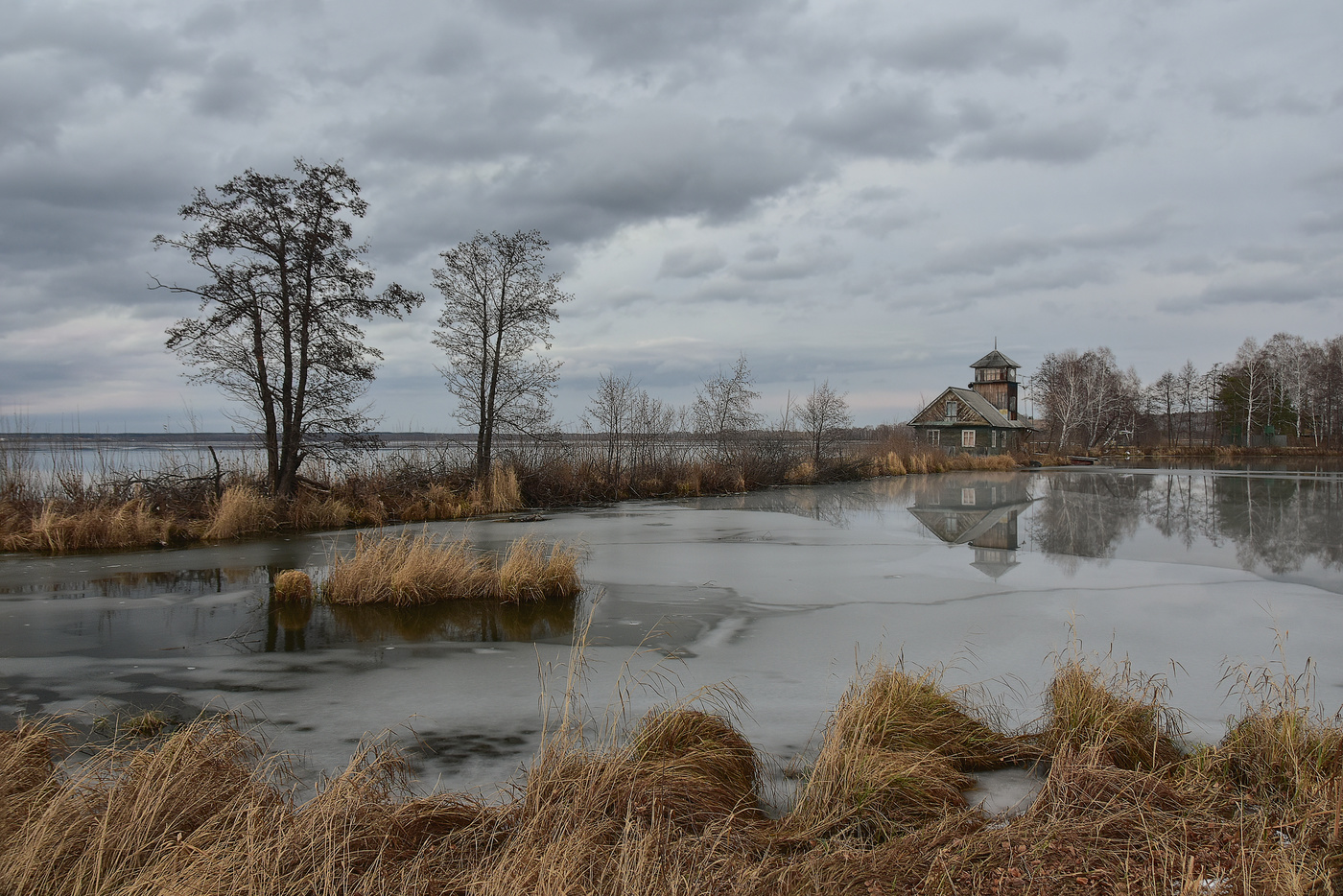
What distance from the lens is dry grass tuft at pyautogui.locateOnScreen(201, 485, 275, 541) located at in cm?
1459

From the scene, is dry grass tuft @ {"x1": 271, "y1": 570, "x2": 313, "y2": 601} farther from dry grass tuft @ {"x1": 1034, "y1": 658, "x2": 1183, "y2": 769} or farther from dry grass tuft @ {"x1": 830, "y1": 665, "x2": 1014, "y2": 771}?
dry grass tuft @ {"x1": 1034, "y1": 658, "x2": 1183, "y2": 769}

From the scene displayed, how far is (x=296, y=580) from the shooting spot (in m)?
9.44

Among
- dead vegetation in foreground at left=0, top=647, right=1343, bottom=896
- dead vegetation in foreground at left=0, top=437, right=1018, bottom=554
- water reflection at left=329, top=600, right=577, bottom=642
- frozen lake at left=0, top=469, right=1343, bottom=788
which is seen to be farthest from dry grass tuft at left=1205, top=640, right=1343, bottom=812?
dead vegetation in foreground at left=0, top=437, right=1018, bottom=554

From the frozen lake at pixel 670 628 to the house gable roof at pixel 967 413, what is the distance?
39.1 metres

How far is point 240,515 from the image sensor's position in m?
15.0

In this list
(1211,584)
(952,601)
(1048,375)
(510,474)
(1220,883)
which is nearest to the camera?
(1220,883)

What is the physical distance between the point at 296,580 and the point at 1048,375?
79.7 metres

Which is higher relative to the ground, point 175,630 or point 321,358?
point 321,358

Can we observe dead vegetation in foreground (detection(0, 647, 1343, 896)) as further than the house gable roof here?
No

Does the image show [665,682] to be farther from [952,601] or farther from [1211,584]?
[1211,584]

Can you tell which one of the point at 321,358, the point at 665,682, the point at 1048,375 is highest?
the point at 1048,375

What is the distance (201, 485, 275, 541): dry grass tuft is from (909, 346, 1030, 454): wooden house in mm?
43322

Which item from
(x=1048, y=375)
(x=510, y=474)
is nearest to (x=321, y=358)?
(x=510, y=474)

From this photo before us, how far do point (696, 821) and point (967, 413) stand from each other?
54658 mm
